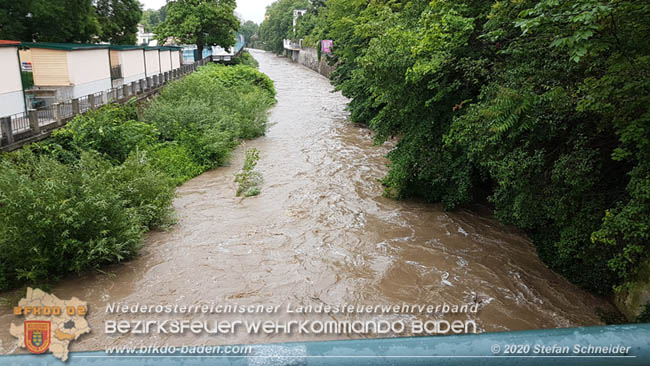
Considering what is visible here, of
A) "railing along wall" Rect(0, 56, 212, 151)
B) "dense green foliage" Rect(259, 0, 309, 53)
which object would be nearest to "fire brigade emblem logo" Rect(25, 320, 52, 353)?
"railing along wall" Rect(0, 56, 212, 151)

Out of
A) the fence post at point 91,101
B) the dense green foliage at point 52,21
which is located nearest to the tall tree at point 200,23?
the dense green foliage at point 52,21

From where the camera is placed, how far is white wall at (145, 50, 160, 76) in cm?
3044

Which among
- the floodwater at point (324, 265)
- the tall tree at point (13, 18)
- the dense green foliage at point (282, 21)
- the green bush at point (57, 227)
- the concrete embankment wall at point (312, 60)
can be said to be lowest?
the floodwater at point (324, 265)

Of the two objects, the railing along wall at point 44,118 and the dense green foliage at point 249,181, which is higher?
the railing along wall at point 44,118

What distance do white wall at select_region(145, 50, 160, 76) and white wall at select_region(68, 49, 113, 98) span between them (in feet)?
27.8

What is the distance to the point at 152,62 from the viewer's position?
31562 millimetres

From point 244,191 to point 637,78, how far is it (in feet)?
34.4

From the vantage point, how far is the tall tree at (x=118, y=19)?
3400cm

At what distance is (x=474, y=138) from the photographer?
9352 millimetres

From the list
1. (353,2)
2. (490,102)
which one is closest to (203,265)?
(490,102)

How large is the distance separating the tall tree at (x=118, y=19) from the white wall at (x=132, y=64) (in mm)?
7235

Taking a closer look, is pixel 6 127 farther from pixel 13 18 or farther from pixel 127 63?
pixel 13 18

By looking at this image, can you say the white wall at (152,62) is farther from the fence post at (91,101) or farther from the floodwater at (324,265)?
the floodwater at (324,265)

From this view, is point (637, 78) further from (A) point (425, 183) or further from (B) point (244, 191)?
(B) point (244, 191)
